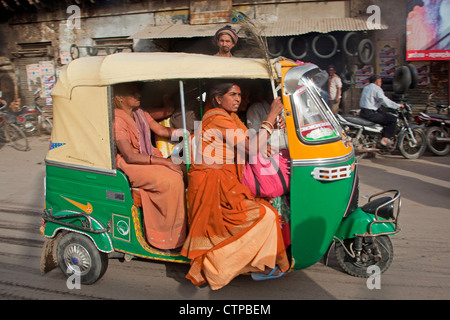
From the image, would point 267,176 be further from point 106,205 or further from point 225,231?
point 106,205

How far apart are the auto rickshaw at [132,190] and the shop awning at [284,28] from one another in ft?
22.6

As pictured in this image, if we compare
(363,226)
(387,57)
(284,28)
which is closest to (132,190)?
(363,226)

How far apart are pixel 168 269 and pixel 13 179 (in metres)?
5.05

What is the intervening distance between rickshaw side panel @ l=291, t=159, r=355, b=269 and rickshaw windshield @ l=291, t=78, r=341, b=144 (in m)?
0.24

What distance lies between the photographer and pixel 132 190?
3402 millimetres

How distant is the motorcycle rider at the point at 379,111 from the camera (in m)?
8.16

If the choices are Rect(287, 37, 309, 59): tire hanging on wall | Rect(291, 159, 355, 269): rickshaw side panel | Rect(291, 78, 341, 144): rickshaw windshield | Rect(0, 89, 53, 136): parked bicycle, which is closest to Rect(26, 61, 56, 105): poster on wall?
Rect(0, 89, 53, 136): parked bicycle

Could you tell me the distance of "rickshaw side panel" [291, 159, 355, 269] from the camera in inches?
123

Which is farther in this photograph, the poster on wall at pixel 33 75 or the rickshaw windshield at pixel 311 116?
the poster on wall at pixel 33 75

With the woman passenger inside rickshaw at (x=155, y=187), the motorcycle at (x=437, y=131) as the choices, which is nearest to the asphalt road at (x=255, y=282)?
the woman passenger inside rickshaw at (x=155, y=187)

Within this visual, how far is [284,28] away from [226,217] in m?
8.55

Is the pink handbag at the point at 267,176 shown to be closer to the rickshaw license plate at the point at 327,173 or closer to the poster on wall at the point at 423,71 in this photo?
the rickshaw license plate at the point at 327,173

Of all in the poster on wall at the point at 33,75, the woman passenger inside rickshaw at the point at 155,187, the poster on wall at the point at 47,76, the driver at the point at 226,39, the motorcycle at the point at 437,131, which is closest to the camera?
the woman passenger inside rickshaw at the point at 155,187

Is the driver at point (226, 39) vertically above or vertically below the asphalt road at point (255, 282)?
above
